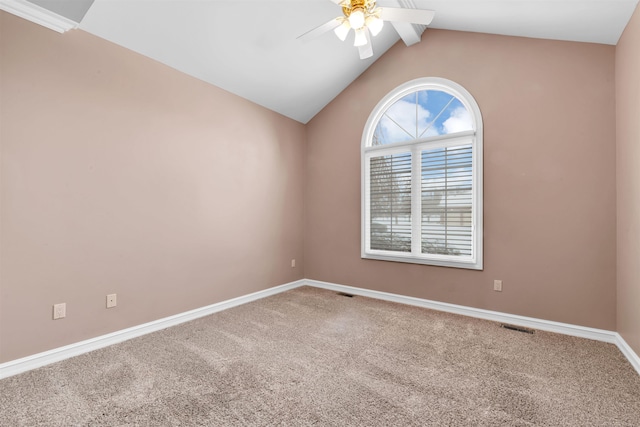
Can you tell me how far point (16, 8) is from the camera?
2035mm

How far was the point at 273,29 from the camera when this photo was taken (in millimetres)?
2883

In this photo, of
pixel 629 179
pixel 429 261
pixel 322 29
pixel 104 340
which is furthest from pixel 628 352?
pixel 104 340

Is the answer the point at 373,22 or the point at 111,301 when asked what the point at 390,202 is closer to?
the point at 373,22

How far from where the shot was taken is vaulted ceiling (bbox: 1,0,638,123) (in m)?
2.29

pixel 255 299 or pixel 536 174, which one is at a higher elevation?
pixel 536 174

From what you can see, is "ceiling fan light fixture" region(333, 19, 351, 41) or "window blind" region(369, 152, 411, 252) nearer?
"ceiling fan light fixture" region(333, 19, 351, 41)

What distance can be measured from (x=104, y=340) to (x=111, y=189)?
4.12ft

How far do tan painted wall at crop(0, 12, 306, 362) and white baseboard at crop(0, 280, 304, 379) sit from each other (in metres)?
0.05

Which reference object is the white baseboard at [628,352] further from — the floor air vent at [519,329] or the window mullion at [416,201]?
the window mullion at [416,201]

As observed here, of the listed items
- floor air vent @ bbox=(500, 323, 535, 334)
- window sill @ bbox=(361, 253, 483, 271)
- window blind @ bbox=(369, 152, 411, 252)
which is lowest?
floor air vent @ bbox=(500, 323, 535, 334)

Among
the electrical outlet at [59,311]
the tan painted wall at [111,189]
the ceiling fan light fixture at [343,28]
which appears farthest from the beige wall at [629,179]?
the electrical outlet at [59,311]

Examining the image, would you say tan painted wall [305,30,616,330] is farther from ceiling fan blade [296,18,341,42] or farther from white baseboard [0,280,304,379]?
white baseboard [0,280,304,379]

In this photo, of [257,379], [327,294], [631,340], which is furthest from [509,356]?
[327,294]

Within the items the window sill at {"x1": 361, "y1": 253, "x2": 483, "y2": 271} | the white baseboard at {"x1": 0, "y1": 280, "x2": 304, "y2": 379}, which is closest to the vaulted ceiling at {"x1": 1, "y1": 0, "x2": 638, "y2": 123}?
the window sill at {"x1": 361, "y1": 253, "x2": 483, "y2": 271}
